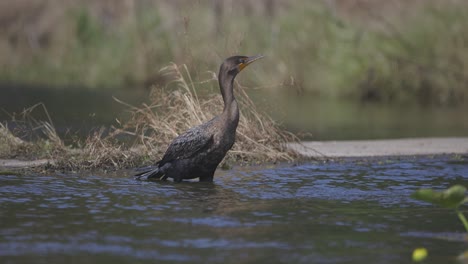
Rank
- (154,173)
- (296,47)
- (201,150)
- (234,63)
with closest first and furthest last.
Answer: (201,150)
(154,173)
(234,63)
(296,47)

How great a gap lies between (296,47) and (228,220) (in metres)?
22.3

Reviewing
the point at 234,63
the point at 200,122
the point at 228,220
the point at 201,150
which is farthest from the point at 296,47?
the point at 228,220

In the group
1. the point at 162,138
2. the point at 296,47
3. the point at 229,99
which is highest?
the point at 296,47

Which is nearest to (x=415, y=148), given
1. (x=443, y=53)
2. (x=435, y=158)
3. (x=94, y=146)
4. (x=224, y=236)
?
(x=435, y=158)

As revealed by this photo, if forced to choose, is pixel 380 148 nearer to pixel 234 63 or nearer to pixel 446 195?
pixel 234 63

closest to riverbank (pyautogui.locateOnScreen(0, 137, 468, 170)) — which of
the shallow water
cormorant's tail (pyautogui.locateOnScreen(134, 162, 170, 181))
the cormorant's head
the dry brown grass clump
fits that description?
the dry brown grass clump

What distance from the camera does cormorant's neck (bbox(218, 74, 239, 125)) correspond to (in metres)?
11.4

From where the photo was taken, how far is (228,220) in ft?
28.9

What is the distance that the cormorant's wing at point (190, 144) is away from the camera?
1123 cm

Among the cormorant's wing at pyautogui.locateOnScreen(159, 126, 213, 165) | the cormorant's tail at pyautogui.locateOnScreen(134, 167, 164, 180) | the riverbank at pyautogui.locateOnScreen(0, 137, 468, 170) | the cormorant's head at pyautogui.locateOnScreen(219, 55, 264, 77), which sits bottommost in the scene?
the cormorant's tail at pyautogui.locateOnScreen(134, 167, 164, 180)

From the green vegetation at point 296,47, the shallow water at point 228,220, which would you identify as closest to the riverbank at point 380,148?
the shallow water at point 228,220

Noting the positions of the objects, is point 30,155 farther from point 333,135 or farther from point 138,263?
point 333,135

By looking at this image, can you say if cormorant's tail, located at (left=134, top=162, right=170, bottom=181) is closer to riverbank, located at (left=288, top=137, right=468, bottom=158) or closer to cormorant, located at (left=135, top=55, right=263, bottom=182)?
cormorant, located at (left=135, top=55, right=263, bottom=182)

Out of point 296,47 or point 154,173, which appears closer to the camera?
point 154,173
